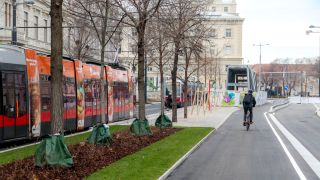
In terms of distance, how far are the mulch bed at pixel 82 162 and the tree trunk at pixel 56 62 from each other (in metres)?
0.99

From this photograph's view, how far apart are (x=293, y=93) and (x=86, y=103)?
164 metres

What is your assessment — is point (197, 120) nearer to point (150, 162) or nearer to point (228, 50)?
point (150, 162)

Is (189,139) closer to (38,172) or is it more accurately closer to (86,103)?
(86,103)

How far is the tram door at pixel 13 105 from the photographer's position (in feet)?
54.5

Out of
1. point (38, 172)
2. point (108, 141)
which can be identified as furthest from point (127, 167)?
point (108, 141)

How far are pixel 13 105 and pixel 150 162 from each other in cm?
615

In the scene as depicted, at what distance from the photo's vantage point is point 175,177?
451 inches

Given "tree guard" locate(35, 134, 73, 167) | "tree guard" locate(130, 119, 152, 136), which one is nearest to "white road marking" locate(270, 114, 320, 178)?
"tree guard" locate(130, 119, 152, 136)

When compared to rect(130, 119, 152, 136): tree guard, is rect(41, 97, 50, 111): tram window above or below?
above

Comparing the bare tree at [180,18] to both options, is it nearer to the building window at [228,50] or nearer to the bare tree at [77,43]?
the bare tree at [77,43]

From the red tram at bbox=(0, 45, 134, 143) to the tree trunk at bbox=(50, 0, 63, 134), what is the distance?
5126mm

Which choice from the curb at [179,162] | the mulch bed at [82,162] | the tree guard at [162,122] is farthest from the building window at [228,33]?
the mulch bed at [82,162]

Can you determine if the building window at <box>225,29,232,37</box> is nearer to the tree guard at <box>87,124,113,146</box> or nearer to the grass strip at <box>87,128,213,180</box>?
the grass strip at <box>87,128,213,180</box>

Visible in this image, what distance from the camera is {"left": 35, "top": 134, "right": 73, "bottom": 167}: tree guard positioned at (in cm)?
1111
